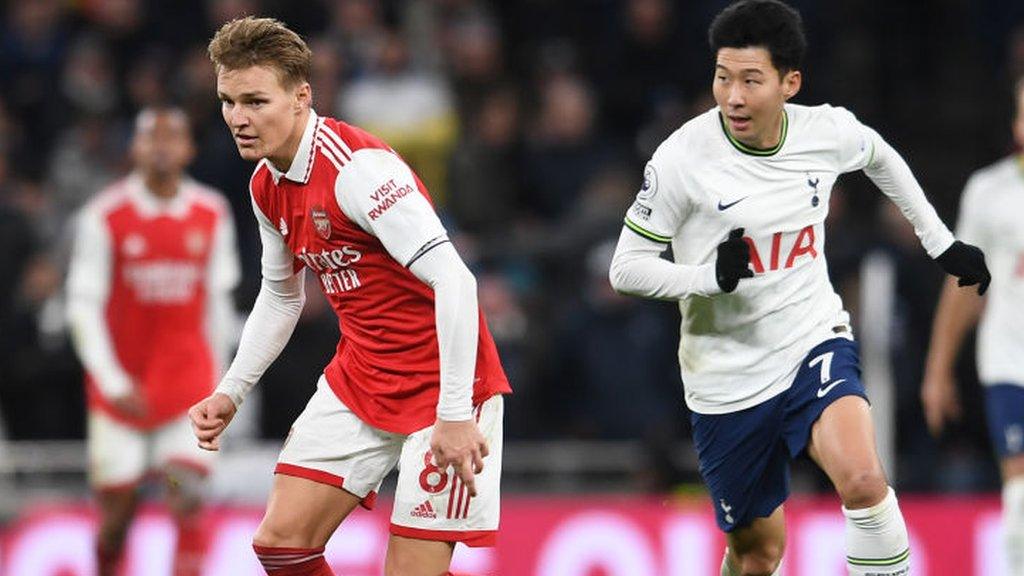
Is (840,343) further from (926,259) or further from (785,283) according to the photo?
(926,259)

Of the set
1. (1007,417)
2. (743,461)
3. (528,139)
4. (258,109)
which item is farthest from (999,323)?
(528,139)

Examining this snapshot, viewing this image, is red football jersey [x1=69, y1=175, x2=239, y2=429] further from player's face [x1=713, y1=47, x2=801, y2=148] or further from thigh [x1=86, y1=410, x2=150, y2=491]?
player's face [x1=713, y1=47, x2=801, y2=148]

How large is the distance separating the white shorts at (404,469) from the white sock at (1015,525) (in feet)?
10.3

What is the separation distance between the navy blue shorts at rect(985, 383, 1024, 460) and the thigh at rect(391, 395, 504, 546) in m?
3.22

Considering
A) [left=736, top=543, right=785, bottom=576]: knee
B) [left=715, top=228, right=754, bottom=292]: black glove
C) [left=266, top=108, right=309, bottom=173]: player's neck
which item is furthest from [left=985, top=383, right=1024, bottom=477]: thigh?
[left=266, top=108, right=309, bottom=173]: player's neck

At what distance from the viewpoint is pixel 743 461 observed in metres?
6.53

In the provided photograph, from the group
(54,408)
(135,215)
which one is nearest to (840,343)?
(135,215)

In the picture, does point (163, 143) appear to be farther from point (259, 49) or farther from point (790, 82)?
point (790, 82)

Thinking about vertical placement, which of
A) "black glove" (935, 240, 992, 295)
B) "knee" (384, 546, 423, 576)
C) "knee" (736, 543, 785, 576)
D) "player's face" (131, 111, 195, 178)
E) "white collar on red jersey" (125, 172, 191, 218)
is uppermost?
"player's face" (131, 111, 195, 178)

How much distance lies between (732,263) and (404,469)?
1.15 meters

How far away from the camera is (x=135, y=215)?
9328 millimetres

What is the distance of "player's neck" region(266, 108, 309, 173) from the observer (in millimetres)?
5793

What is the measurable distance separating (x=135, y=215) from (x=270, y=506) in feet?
12.0

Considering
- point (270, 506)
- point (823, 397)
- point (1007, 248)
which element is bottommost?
point (270, 506)
